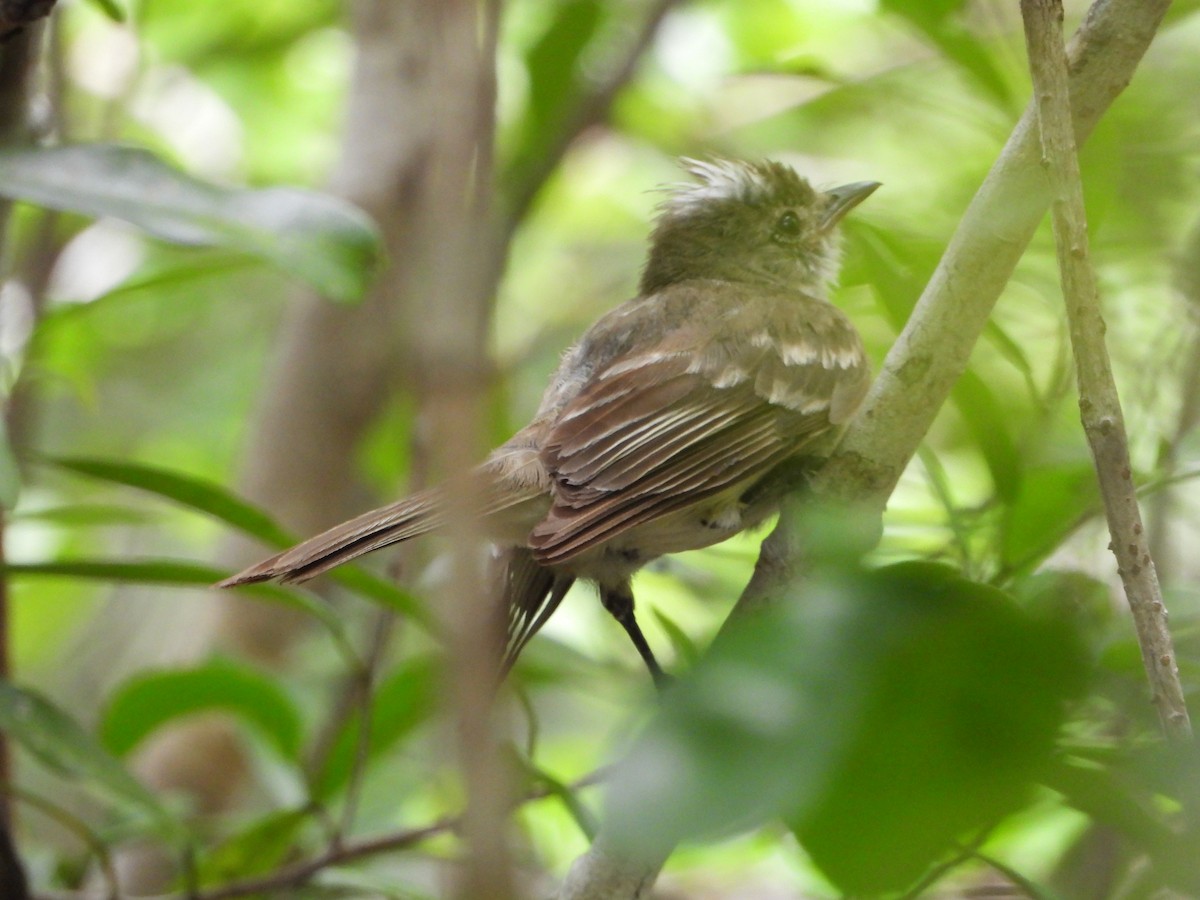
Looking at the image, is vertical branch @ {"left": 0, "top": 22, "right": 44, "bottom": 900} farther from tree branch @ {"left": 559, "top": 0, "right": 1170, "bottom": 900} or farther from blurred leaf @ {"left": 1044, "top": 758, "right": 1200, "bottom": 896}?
blurred leaf @ {"left": 1044, "top": 758, "right": 1200, "bottom": 896}

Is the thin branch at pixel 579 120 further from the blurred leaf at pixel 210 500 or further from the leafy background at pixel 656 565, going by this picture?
the blurred leaf at pixel 210 500

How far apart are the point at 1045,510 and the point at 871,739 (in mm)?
1264

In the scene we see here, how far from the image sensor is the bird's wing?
85.7 inches

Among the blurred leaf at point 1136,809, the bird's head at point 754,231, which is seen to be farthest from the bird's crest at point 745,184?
the blurred leaf at point 1136,809

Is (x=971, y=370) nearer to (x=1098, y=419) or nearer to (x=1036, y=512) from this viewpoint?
(x=1036, y=512)

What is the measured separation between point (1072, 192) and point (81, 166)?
66.2 inches

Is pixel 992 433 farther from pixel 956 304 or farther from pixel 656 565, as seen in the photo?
pixel 656 565

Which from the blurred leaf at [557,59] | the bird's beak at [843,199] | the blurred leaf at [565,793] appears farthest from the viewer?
the blurred leaf at [557,59]

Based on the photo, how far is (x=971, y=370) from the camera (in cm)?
200

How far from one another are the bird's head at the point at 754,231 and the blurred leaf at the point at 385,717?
1062 millimetres

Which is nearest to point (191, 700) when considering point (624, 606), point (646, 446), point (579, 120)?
point (624, 606)

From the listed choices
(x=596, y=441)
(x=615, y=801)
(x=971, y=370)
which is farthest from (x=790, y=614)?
(x=596, y=441)

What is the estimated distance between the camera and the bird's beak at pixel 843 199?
3.05 metres

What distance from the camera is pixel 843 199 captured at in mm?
3082
